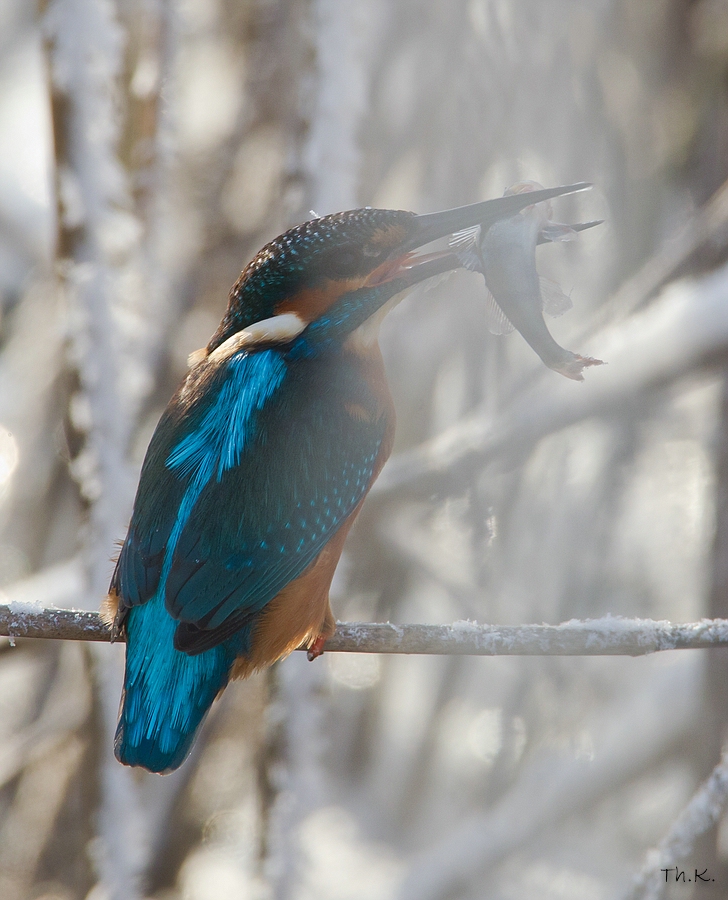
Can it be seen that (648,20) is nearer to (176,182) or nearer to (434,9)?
(434,9)

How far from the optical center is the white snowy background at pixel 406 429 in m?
1.48

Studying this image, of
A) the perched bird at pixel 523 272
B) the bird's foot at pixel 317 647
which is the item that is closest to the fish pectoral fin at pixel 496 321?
the perched bird at pixel 523 272

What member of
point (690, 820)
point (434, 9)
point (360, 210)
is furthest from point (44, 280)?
point (690, 820)

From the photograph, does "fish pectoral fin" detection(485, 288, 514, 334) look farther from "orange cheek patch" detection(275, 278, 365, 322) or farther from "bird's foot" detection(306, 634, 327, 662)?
"bird's foot" detection(306, 634, 327, 662)

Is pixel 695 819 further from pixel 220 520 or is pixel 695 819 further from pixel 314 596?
pixel 220 520

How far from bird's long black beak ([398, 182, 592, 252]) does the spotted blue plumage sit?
0.82 feet

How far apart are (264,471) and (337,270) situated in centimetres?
32

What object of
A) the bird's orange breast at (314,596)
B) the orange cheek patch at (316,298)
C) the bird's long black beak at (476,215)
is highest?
the bird's long black beak at (476,215)

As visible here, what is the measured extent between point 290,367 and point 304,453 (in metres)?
0.13

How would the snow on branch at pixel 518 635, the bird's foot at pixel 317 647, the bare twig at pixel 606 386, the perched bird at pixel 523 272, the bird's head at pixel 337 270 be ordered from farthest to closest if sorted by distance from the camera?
1. the bare twig at pixel 606 386
2. the bird's foot at pixel 317 647
3. the bird's head at pixel 337 270
4. the snow on branch at pixel 518 635
5. the perched bird at pixel 523 272

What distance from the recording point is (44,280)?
7.86 ft

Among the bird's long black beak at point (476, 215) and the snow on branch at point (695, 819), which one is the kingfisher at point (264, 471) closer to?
the bird's long black beak at point (476, 215)

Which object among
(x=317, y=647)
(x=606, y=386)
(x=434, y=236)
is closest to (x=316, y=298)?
(x=434, y=236)

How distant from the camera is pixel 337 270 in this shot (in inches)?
51.3
